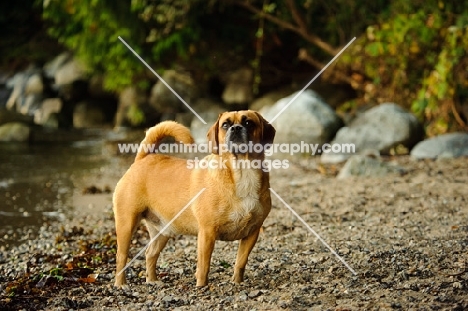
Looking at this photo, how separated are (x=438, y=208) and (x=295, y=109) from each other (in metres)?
6.54

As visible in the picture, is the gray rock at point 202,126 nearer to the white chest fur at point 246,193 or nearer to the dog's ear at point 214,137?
the dog's ear at point 214,137

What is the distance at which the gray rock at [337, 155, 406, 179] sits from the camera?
10.3 meters

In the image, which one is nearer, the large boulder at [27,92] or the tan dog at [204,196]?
the tan dog at [204,196]

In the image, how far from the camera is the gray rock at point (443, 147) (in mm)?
11844

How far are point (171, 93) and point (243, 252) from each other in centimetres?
1499

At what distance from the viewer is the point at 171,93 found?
1962cm

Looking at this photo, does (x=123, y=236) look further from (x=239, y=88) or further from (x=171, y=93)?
(x=171, y=93)

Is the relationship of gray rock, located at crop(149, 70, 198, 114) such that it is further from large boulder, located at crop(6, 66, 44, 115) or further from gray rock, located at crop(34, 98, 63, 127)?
large boulder, located at crop(6, 66, 44, 115)

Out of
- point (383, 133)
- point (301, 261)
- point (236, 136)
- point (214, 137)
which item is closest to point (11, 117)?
point (383, 133)

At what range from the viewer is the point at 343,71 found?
660 inches

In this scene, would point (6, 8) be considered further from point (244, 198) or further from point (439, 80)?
point (244, 198)

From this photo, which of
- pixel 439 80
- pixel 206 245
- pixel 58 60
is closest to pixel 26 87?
pixel 58 60

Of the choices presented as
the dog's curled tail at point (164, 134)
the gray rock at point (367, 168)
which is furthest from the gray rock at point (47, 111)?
the dog's curled tail at point (164, 134)

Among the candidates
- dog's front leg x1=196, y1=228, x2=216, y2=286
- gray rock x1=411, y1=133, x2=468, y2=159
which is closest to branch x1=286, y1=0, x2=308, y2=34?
gray rock x1=411, y1=133, x2=468, y2=159
